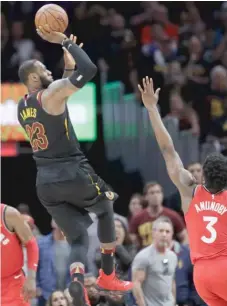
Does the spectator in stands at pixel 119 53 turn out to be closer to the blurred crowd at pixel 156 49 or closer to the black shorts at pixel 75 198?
the blurred crowd at pixel 156 49

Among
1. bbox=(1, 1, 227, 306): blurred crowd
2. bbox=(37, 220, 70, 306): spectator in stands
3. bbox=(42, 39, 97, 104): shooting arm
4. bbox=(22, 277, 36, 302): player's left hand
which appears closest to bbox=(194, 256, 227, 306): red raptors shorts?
bbox=(22, 277, 36, 302): player's left hand

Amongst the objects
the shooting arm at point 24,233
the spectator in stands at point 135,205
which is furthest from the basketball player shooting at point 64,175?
the spectator in stands at point 135,205

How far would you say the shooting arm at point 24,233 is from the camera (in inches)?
320

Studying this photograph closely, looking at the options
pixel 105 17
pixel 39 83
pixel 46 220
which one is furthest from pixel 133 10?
pixel 39 83

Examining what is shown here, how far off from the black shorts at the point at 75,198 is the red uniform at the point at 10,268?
0.44 meters

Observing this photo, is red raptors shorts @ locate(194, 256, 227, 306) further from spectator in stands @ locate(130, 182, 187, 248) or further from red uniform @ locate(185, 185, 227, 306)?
spectator in stands @ locate(130, 182, 187, 248)

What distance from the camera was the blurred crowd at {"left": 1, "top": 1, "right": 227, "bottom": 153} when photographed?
14.4 metres

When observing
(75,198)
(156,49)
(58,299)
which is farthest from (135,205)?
(75,198)

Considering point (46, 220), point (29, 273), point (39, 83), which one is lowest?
point (46, 220)

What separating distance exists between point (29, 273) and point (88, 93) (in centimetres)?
581

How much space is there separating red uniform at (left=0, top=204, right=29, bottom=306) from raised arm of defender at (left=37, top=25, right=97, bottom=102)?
49.9 inches

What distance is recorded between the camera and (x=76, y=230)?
8.25m

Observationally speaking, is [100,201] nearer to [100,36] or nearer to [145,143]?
[145,143]

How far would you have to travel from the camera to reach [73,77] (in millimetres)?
7746
